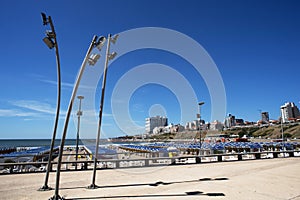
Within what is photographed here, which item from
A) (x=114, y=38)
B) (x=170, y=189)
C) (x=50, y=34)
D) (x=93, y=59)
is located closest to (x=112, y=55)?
(x=114, y=38)

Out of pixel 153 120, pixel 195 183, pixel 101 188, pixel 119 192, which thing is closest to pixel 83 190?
pixel 101 188

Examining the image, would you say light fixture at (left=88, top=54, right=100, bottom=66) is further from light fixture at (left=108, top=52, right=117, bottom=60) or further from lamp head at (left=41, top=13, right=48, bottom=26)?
lamp head at (left=41, top=13, right=48, bottom=26)

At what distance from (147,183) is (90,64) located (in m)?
5.08

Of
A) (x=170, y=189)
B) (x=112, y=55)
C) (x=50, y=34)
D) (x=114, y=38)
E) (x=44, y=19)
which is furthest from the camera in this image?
(x=114, y=38)

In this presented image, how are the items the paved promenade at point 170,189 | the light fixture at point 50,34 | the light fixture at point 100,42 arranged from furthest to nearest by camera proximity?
the light fixture at point 100,42
the light fixture at point 50,34
the paved promenade at point 170,189

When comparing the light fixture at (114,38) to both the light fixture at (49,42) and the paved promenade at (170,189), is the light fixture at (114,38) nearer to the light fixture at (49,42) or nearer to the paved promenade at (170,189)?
the light fixture at (49,42)

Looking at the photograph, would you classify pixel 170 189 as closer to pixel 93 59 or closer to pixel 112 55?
pixel 93 59

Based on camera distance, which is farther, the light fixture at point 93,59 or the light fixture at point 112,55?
the light fixture at point 112,55

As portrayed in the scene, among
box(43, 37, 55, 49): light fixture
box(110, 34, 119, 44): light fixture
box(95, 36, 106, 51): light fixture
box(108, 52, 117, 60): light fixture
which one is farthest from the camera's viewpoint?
box(110, 34, 119, 44): light fixture

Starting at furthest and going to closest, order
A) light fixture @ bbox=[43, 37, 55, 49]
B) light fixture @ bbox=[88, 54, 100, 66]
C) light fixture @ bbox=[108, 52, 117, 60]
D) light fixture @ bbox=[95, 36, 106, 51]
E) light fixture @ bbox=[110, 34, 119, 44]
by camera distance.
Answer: light fixture @ bbox=[110, 34, 119, 44] < light fixture @ bbox=[108, 52, 117, 60] < light fixture @ bbox=[95, 36, 106, 51] < light fixture @ bbox=[88, 54, 100, 66] < light fixture @ bbox=[43, 37, 55, 49]

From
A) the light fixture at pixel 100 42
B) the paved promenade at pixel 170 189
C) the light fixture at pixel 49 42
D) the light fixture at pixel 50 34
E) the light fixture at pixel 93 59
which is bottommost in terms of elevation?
the paved promenade at pixel 170 189

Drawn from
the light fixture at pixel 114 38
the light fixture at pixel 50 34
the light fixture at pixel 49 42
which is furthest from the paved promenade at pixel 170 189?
the light fixture at pixel 114 38

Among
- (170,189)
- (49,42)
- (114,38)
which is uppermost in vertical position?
(114,38)

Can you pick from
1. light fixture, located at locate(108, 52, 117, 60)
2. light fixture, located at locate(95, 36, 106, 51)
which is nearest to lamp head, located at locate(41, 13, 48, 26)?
light fixture, located at locate(95, 36, 106, 51)
